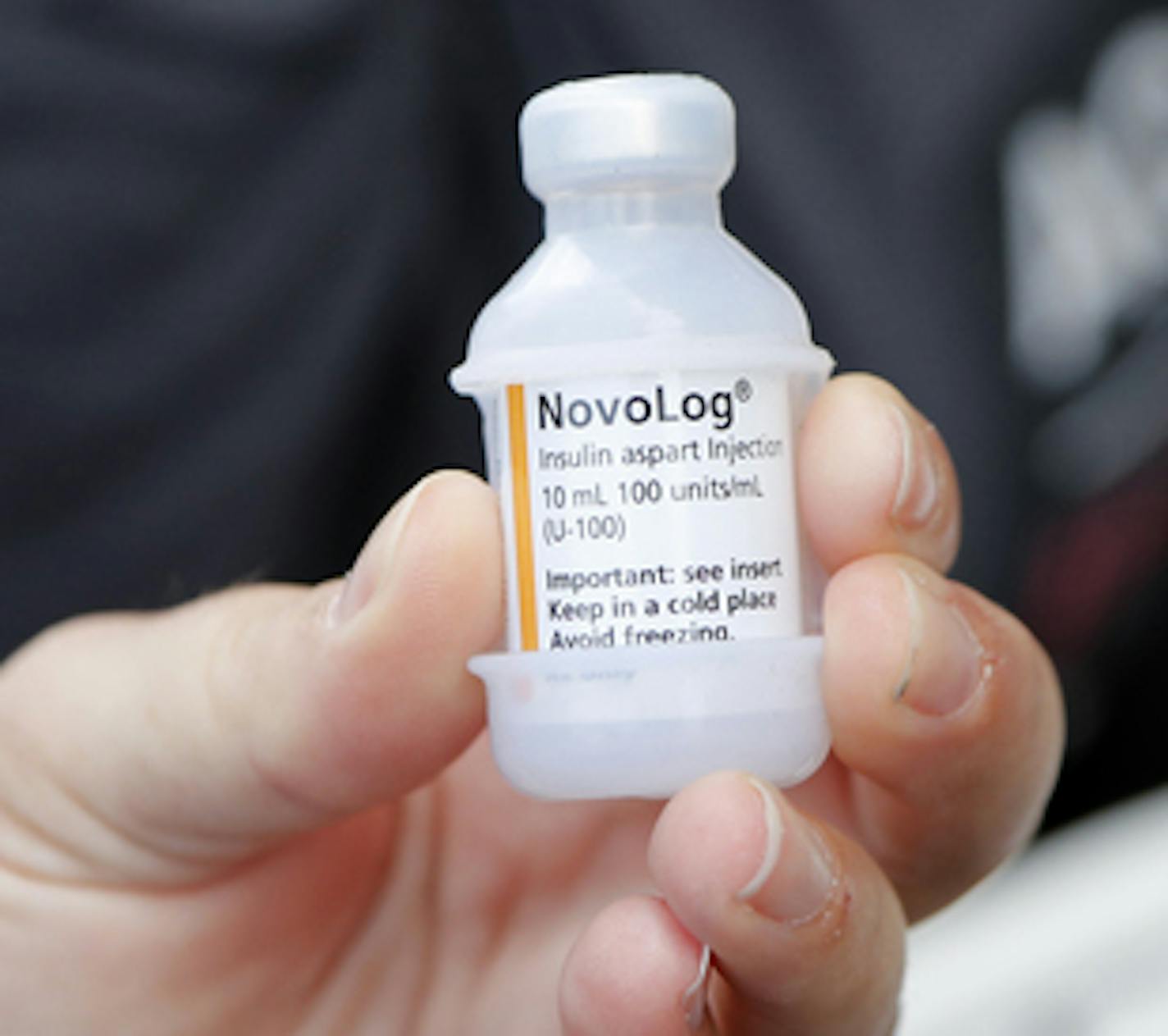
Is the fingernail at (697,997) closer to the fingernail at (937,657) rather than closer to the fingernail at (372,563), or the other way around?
the fingernail at (937,657)

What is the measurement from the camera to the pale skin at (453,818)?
3.32 ft

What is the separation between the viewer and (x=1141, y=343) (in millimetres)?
1973

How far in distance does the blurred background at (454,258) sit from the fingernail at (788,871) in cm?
105

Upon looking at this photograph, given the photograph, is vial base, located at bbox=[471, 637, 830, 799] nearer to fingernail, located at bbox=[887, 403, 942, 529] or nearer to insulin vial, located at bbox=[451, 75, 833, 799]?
insulin vial, located at bbox=[451, 75, 833, 799]

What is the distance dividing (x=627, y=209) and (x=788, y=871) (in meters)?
0.46

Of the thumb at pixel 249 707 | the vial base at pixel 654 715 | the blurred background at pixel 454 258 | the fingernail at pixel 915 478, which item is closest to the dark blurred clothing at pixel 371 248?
the blurred background at pixel 454 258

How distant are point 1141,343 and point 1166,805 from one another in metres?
0.64

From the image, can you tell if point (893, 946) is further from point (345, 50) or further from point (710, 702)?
point (345, 50)

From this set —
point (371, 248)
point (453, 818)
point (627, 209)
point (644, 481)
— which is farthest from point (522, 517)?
point (371, 248)

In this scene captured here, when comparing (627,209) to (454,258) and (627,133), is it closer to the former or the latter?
(627,133)

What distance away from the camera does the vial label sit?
0.95m

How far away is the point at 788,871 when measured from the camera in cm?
98

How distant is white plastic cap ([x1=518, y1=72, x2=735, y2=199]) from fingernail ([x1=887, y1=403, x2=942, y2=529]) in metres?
0.24

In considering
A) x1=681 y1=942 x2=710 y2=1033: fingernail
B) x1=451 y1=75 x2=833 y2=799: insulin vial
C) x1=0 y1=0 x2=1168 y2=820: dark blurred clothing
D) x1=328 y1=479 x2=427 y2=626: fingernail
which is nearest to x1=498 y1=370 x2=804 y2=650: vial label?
x1=451 y1=75 x2=833 y2=799: insulin vial
